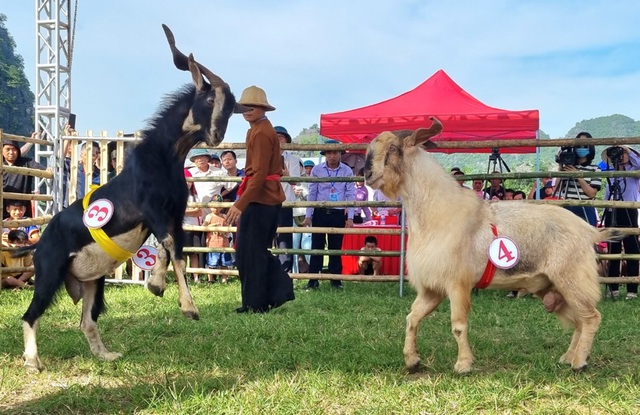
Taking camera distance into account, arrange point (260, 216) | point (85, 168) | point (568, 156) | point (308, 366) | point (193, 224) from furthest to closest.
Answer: point (193, 224)
point (85, 168)
point (568, 156)
point (260, 216)
point (308, 366)

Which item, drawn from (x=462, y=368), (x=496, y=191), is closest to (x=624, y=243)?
(x=496, y=191)

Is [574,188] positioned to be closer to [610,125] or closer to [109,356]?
[109,356]

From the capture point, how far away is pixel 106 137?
9234 mm

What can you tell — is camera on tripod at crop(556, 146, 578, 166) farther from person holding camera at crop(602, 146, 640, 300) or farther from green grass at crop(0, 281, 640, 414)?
green grass at crop(0, 281, 640, 414)

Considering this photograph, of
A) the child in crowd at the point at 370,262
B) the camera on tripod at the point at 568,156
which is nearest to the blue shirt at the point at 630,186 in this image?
the camera on tripod at the point at 568,156

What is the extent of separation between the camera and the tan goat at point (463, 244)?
4.45 metres

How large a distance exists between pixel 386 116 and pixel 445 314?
24.4 feet

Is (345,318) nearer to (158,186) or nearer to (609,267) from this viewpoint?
(158,186)

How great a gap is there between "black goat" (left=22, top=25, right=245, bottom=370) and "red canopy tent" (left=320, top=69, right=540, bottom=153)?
8846 mm

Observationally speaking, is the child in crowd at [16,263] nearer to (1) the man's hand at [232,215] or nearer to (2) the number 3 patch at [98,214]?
(1) the man's hand at [232,215]

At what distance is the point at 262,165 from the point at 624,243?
18.3ft

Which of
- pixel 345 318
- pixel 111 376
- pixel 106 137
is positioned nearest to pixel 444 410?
pixel 111 376

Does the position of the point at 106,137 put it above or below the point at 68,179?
above

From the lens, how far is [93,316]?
200 inches
